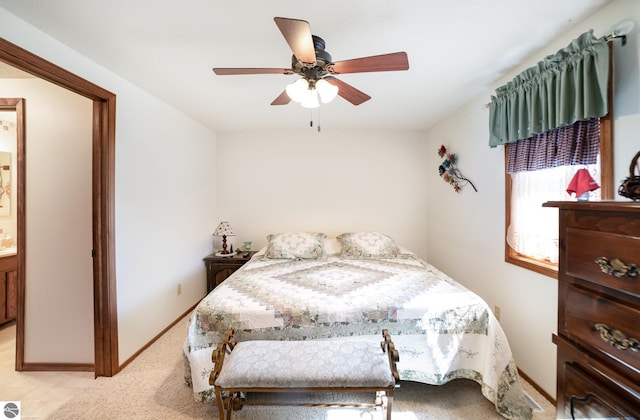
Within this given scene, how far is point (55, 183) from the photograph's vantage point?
1.94 m

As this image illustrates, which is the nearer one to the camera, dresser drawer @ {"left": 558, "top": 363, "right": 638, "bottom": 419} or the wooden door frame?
dresser drawer @ {"left": 558, "top": 363, "right": 638, "bottom": 419}

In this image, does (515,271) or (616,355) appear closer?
(616,355)

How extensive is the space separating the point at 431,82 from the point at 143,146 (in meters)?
2.53

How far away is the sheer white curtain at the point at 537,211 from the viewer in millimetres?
1599

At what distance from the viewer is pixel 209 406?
62.2 inches

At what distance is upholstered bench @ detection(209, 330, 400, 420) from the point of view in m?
1.24

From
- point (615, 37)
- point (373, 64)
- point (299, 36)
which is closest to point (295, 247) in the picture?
point (373, 64)

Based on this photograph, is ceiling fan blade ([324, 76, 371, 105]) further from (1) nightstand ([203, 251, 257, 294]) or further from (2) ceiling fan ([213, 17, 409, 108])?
(1) nightstand ([203, 251, 257, 294])

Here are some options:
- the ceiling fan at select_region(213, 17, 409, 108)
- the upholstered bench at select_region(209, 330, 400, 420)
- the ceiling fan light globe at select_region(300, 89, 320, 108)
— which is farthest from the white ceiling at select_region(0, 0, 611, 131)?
the upholstered bench at select_region(209, 330, 400, 420)

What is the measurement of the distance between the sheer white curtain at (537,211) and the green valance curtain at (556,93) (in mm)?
297

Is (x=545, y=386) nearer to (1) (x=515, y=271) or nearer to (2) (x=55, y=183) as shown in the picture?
(1) (x=515, y=271)

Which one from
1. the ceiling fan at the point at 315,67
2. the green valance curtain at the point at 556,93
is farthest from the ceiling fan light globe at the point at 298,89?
the green valance curtain at the point at 556,93

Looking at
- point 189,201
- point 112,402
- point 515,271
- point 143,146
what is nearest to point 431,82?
point 515,271

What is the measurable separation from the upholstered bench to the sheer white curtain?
1.27m
